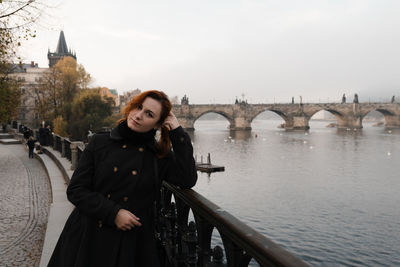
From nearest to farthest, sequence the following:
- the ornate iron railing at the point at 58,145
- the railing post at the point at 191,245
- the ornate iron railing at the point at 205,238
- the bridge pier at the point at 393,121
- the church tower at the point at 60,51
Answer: the ornate iron railing at the point at 205,238, the railing post at the point at 191,245, the ornate iron railing at the point at 58,145, the church tower at the point at 60,51, the bridge pier at the point at 393,121

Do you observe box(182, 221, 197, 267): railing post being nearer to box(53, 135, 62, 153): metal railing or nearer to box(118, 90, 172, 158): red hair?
box(118, 90, 172, 158): red hair

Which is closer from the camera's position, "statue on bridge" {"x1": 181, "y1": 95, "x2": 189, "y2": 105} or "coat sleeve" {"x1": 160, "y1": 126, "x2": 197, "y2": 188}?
"coat sleeve" {"x1": 160, "y1": 126, "x2": 197, "y2": 188}

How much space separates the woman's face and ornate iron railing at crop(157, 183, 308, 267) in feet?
1.92

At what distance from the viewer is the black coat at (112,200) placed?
2047mm

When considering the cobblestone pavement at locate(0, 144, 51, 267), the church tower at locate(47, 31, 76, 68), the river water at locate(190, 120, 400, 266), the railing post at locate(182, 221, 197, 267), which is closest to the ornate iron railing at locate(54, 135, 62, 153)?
the cobblestone pavement at locate(0, 144, 51, 267)

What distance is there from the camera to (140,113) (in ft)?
7.09

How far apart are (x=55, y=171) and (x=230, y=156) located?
1137 inches

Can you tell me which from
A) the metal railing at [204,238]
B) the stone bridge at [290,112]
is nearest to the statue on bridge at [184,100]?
the stone bridge at [290,112]

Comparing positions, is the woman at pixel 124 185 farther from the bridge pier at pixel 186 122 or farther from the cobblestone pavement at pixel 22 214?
the bridge pier at pixel 186 122

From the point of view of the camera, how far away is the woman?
2.05 metres

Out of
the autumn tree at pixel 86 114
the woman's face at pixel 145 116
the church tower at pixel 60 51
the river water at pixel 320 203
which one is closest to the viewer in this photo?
the woman's face at pixel 145 116

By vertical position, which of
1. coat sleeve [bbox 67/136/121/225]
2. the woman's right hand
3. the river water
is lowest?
the river water

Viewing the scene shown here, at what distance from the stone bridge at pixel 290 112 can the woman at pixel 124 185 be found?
3112 inches

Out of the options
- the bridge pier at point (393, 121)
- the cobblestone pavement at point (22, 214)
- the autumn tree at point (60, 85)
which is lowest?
the bridge pier at point (393, 121)
